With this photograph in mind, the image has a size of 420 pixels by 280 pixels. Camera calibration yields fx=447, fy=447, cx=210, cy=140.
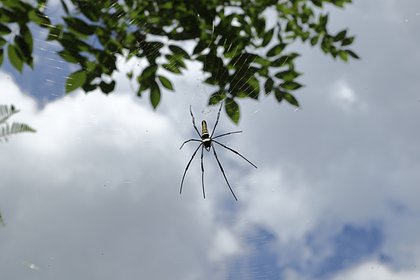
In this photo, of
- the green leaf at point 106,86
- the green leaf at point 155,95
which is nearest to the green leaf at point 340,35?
the green leaf at point 155,95

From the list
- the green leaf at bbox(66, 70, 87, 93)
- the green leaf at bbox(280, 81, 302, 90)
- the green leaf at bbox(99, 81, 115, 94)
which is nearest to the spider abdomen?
the green leaf at bbox(280, 81, 302, 90)

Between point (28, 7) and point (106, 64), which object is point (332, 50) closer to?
point (106, 64)

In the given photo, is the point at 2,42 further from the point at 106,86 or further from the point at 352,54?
the point at 352,54

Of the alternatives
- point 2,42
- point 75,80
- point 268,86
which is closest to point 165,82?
point 75,80

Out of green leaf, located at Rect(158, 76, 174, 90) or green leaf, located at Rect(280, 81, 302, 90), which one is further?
green leaf, located at Rect(280, 81, 302, 90)

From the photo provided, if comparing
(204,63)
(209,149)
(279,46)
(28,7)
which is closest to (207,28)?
(204,63)

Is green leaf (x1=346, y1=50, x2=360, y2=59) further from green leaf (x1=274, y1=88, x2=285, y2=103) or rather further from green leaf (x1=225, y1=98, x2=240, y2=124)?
green leaf (x1=225, y1=98, x2=240, y2=124)

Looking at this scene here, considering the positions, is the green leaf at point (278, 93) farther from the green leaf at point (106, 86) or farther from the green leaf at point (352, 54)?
the green leaf at point (106, 86)

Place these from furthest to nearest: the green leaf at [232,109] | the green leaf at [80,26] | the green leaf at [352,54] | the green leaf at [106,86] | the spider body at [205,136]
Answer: the spider body at [205,136], the green leaf at [352,54], the green leaf at [232,109], the green leaf at [106,86], the green leaf at [80,26]
